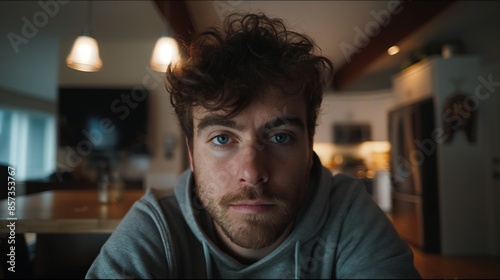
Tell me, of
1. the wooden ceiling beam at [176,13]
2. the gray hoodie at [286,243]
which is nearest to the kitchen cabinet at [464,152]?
the wooden ceiling beam at [176,13]

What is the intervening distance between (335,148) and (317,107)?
4.89 metres

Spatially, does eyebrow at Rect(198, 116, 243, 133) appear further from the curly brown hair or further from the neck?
the neck

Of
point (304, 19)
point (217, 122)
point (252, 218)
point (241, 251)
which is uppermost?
point (304, 19)

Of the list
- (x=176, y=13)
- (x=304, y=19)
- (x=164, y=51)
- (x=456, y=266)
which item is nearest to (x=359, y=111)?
(x=456, y=266)

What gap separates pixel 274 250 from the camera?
76 cm

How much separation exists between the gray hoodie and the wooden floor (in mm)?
1682

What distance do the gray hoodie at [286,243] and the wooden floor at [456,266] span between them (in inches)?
66.2

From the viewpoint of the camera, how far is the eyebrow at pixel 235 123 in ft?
2.23

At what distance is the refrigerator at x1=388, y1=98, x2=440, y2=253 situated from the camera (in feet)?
9.30

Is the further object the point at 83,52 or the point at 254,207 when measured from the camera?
the point at 83,52

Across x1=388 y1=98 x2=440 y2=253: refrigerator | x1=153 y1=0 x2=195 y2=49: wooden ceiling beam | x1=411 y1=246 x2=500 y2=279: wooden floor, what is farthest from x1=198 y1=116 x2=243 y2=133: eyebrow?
x1=388 y1=98 x2=440 y2=253: refrigerator

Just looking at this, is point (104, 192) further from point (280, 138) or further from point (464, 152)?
point (464, 152)

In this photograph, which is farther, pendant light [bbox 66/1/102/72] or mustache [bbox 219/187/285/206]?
pendant light [bbox 66/1/102/72]

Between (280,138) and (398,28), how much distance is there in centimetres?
229
